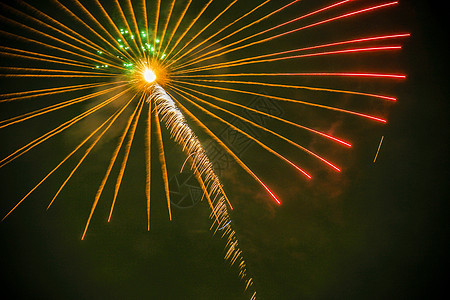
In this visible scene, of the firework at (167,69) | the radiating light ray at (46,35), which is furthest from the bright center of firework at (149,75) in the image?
the radiating light ray at (46,35)

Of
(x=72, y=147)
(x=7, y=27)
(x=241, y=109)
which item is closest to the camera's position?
(x=7, y=27)

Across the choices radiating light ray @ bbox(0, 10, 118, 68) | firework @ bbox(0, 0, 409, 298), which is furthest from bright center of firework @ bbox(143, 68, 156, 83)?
radiating light ray @ bbox(0, 10, 118, 68)

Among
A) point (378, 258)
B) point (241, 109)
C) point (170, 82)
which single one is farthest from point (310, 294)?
point (170, 82)

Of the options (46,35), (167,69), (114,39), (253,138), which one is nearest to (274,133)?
(253,138)

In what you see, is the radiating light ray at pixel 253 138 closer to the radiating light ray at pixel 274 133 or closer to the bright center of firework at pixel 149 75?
the radiating light ray at pixel 274 133

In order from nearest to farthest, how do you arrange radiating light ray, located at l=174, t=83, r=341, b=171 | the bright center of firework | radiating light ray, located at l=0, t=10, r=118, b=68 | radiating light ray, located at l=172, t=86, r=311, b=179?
radiating light ray, located at l=0, t=10, r=118, b=68
the bright center of firework
radiating light ray, located at l=172, t=86, r=311, b=179
radiating light ray, located at l=174, t=83, r=341, b=171

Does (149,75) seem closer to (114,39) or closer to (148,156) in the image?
(114,39)

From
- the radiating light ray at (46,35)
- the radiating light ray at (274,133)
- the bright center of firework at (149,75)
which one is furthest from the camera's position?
the radiating light ray at (274,133)

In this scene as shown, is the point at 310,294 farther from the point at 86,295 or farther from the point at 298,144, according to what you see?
the point at 86,295

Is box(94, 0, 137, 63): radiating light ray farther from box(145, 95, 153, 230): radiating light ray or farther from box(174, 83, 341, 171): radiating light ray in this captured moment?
box(174, 83, 341, 171): radiating light ray
